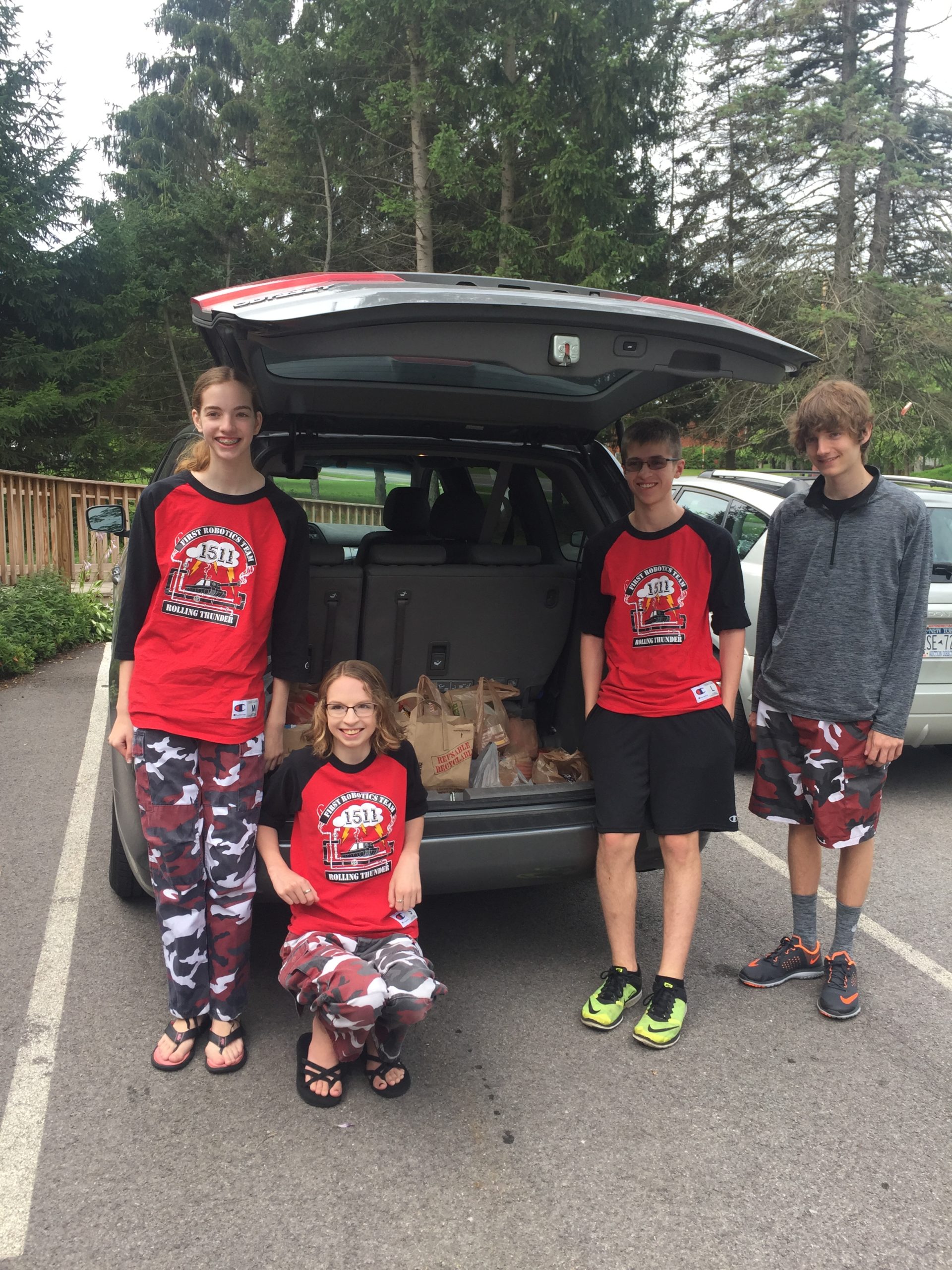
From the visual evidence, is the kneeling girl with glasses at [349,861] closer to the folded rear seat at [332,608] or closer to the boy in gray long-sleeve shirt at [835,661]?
the folded rear seat at [332,608]

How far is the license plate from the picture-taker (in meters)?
4.99

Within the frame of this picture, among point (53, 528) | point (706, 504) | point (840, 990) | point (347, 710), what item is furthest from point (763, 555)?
point (53, 528)

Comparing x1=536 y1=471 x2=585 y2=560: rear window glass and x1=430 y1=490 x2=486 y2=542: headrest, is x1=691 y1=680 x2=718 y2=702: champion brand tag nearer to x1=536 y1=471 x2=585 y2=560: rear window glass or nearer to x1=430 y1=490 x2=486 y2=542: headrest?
x1=536 y1=471 x2=585 y2=560: rear window glass

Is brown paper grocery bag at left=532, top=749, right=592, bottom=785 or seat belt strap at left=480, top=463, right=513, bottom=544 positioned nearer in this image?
brown paper grocery bag at left=532, top=749, right=592, bottom=785

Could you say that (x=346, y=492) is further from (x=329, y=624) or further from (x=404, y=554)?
(x=329, y=624)

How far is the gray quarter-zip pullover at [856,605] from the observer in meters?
3.02

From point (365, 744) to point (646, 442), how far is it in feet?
3.98

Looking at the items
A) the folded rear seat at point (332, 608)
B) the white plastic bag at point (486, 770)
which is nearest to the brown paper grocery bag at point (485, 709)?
the white plastic bag at point (486, 770)

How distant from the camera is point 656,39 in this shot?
18.0 m

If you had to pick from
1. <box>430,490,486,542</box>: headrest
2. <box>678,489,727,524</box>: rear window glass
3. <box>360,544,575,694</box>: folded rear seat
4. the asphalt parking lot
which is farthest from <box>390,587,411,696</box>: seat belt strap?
<box>678,489,727,524</box>: rear window glass

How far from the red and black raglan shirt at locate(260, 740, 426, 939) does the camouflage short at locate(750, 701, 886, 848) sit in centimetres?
127

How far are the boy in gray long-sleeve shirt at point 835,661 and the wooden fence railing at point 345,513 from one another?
5.80 ft

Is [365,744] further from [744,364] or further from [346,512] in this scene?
[346,512]

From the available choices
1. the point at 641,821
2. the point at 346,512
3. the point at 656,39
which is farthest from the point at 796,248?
the point at 641,821
